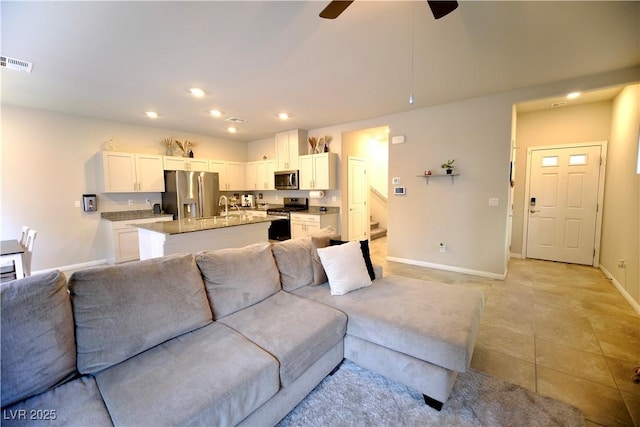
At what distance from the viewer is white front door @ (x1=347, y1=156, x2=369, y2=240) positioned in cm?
599

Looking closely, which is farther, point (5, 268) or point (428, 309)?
point (5, 268)

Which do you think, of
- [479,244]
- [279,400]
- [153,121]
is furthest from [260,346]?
[153,121]

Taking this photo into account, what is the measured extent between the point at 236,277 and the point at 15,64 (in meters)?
3.30

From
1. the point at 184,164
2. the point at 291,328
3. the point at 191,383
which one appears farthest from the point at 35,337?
the point at 184,164

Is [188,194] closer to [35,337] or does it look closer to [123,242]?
[123,242]

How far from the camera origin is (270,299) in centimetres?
217

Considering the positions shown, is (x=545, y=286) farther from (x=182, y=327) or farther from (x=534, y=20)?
(x=182, y=327)

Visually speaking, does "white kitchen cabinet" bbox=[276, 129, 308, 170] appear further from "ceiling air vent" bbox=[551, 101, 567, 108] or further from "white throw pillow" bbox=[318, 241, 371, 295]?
"ceiling air vent" bbox=[551, 101, 567, 108]

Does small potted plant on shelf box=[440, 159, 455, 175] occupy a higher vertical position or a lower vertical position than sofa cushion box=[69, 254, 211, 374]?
higher

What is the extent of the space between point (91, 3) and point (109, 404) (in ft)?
8.33

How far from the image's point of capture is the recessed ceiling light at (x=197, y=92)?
11.4ft

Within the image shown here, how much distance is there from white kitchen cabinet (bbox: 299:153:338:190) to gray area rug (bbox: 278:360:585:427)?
4183mm

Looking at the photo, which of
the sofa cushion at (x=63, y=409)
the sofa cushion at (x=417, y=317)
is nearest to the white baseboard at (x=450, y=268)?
the sofa cushion at (x=417, y=317)

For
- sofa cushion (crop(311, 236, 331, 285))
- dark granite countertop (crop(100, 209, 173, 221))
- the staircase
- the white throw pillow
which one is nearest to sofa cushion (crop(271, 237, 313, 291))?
sofa cushion (crop(311, 236, 331, 285))
